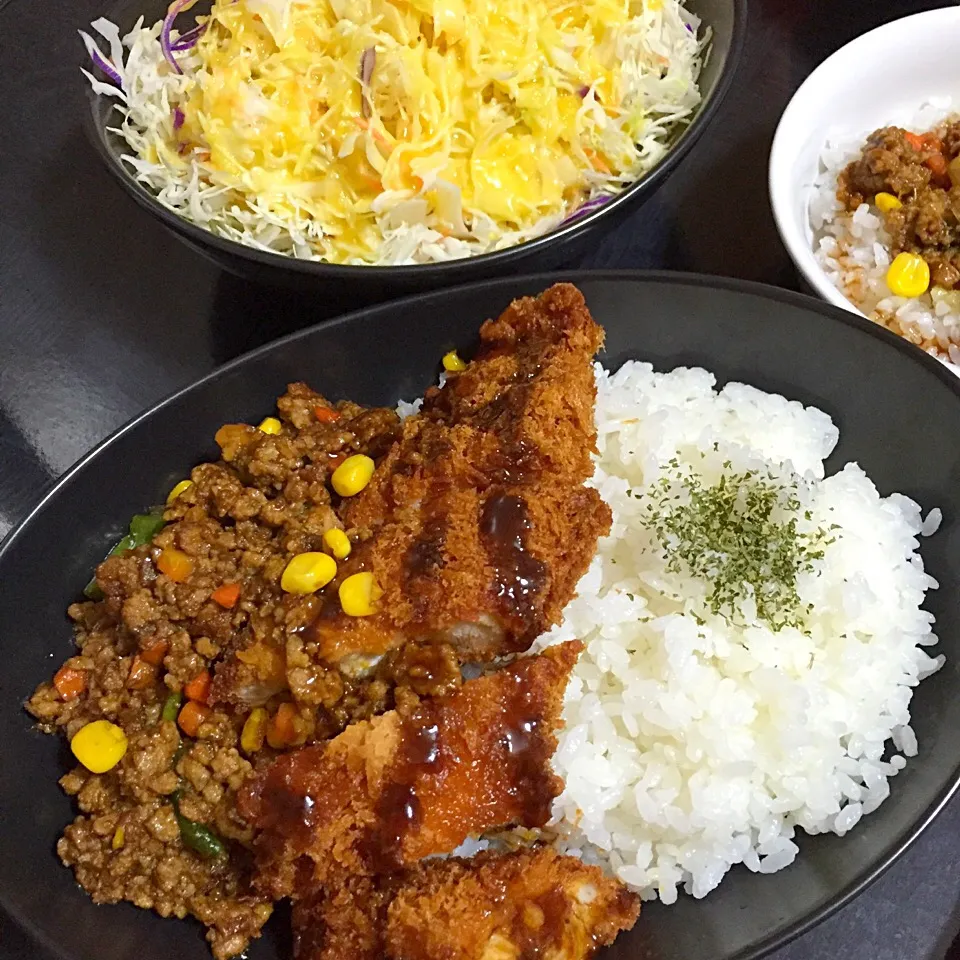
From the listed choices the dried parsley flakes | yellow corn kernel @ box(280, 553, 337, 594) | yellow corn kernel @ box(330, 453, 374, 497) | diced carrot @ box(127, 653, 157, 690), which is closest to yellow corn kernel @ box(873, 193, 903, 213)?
the dried parsley flakes

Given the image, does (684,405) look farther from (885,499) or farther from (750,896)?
(750,896)

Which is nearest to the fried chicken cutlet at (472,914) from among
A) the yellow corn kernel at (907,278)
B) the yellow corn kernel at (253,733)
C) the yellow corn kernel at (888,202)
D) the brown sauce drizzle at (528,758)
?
the brown sauce drizzle at (528,758)

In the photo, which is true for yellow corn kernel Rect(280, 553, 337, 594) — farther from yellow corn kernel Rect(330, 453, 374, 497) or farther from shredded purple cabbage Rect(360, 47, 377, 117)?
shredded purple cabbage Rect(360, 47, 377, 117)

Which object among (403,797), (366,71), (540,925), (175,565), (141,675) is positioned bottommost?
(540,925)

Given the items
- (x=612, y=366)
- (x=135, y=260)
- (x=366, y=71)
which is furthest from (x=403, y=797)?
(x=135, y=260)

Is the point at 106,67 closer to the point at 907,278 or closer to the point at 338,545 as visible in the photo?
the point at 338,545
